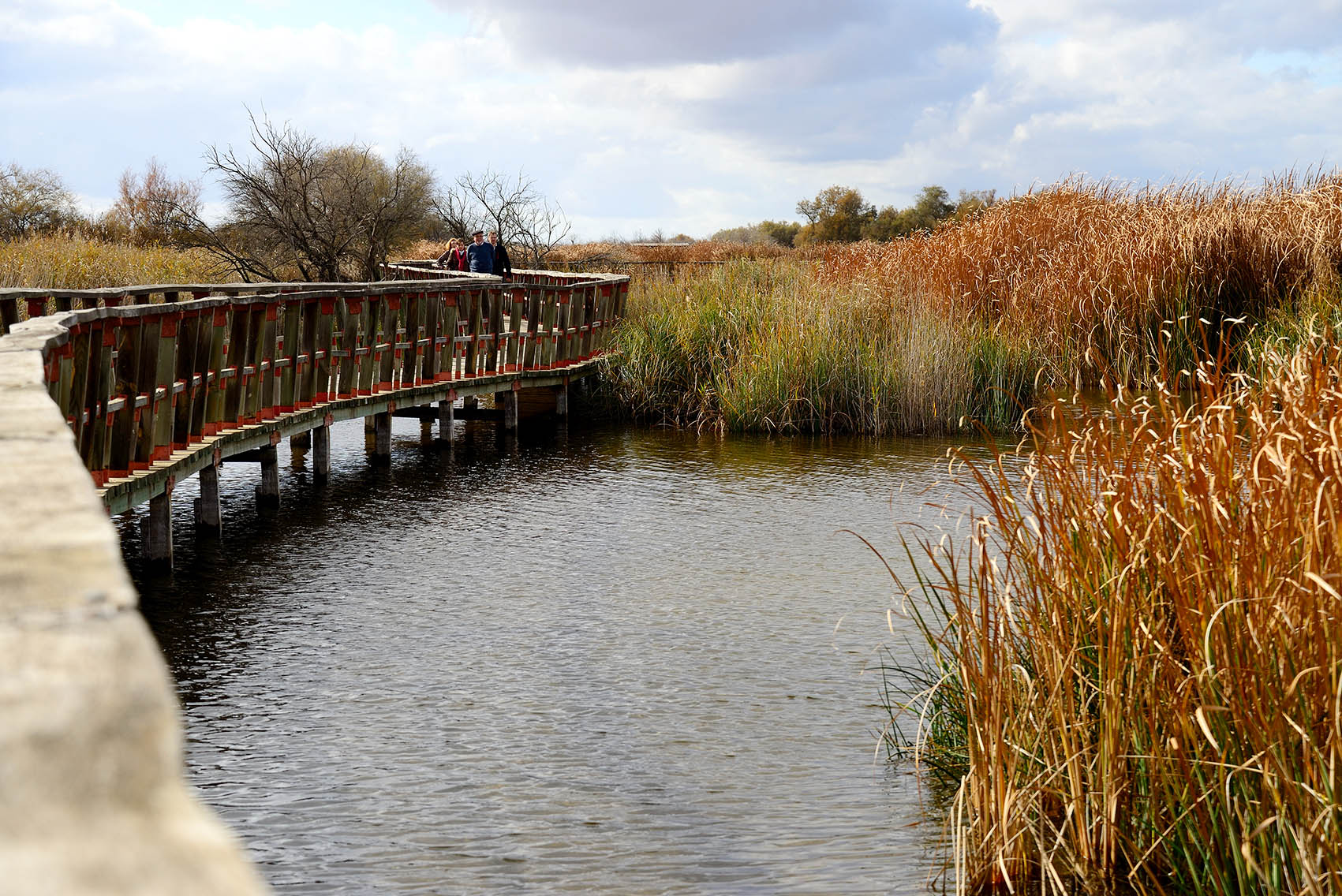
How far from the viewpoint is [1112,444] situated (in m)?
5.08

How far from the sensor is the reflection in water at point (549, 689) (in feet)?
15.6

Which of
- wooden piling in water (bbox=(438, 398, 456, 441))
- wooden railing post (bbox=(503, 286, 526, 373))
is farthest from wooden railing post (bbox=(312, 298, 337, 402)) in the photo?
wooden railing post (bbox=(503, 286, 526, 373))

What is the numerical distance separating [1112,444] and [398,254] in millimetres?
39035

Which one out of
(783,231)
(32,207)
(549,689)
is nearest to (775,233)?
(783,231)

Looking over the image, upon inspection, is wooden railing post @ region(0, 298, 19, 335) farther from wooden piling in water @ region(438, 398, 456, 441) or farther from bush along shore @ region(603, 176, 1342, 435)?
bush along shore @ region(603, 176, 1342, 435)

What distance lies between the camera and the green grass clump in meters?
15.8

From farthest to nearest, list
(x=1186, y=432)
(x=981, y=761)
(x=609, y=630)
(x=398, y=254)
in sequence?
1. (x=398, y=254)
2. (x=609, y=630)
3. (x=1186, y=432)
4. (x=981, y=761)

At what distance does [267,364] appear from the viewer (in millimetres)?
11555

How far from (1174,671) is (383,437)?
11.3 metres

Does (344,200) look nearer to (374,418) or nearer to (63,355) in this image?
(374,418)

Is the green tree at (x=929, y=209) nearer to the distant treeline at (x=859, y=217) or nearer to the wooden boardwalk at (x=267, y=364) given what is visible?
the distant treeline at (x=859, y=217)

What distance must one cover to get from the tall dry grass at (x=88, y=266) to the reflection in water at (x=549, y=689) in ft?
43.7

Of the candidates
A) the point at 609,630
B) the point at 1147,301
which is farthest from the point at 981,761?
the point at 1147,301

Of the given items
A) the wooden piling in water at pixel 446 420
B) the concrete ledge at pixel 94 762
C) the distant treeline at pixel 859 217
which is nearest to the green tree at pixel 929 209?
the distant treeline at pixel 859 217
